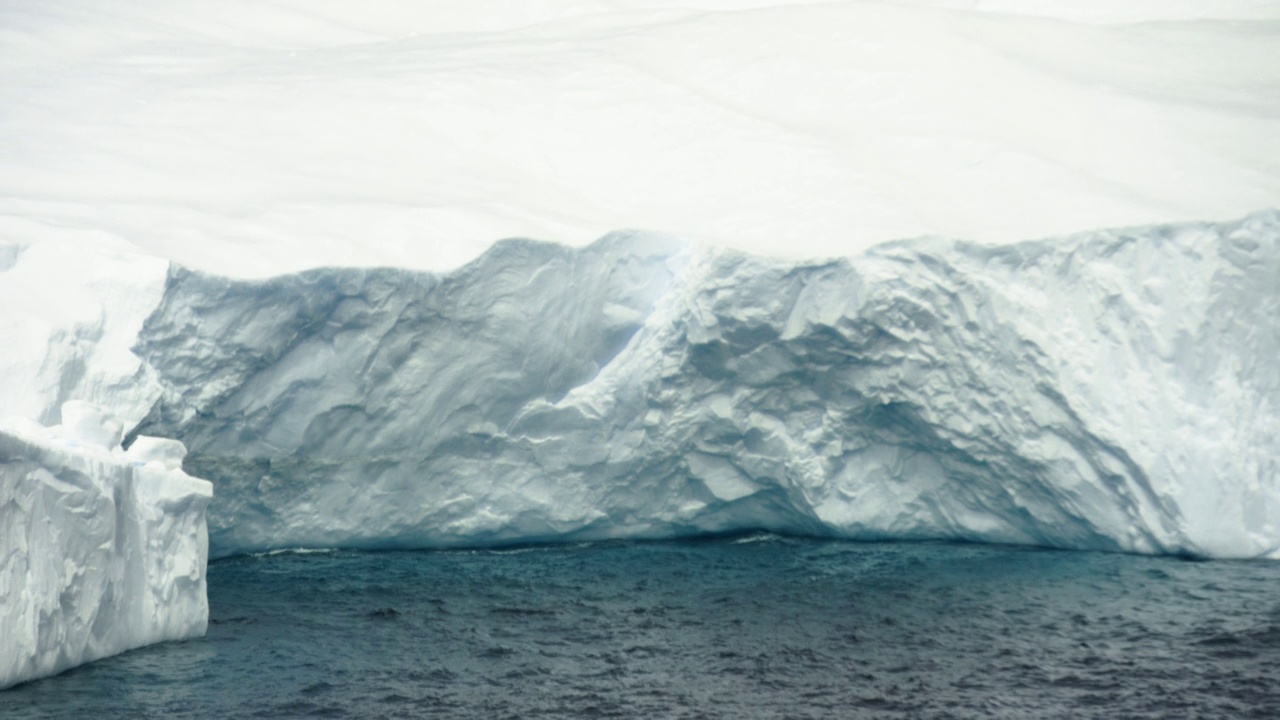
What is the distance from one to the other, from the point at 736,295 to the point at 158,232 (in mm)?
6178

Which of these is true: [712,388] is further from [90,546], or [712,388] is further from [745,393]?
[90,546]

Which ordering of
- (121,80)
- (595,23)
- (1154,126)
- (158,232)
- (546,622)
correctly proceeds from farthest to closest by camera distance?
(595,23) < (121,80) < (1154,126) < (158,232) < (546,622)

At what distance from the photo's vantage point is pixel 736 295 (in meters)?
12.4

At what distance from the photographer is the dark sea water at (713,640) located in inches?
321

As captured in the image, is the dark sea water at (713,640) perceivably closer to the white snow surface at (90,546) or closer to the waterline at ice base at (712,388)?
the white snow surface at (90,546)

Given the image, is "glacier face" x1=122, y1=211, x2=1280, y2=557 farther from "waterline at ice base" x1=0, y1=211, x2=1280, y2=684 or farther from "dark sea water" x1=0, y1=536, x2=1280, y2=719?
"dark sea water" x1=0, y1=536, x2=1280, y2=719

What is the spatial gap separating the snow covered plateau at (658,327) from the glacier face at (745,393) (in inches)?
1.5

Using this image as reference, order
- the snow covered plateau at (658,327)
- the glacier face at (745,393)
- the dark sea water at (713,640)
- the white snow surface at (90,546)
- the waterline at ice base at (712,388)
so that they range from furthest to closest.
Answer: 1. the glacier face at (745,393)
2. the waterline at ice base at (712,388)
3. the snow covered plateau at (658,327)
4. the white snow surface at (90,546)
5. the dark sea water at (713,640)

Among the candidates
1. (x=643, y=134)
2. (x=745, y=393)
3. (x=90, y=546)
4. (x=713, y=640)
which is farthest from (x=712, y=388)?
(x=90, y=546)

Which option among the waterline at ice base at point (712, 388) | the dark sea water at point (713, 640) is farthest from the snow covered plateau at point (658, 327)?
the dark sea water at point (713, 640)

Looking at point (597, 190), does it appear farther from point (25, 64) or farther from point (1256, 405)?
point (25, 64)

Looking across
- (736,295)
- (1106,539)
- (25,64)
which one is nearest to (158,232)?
(736,295)

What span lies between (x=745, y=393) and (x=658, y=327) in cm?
126

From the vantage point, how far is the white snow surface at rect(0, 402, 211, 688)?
8289 mm
